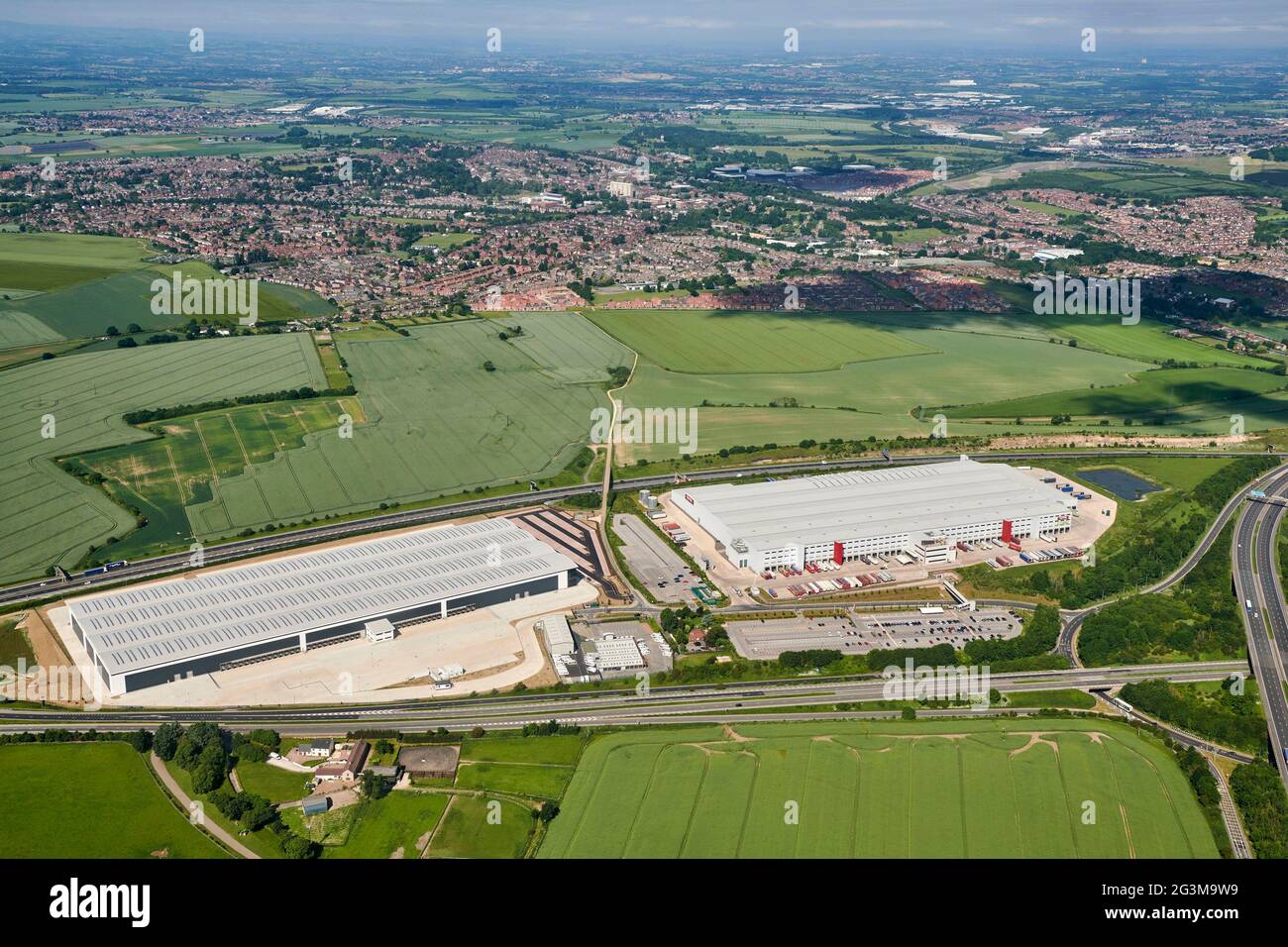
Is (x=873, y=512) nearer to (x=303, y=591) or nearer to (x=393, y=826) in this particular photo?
(x=303, y=591)

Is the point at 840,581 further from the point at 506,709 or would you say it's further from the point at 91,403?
the point at 91,403

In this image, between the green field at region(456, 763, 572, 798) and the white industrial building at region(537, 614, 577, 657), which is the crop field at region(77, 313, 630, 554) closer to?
the white industrial building at region(537, 614, 577, 657)

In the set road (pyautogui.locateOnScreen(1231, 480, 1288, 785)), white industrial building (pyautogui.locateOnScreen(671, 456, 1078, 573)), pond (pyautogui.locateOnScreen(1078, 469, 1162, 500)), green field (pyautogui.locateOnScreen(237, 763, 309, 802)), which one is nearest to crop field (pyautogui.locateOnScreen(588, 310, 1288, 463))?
pond (pyautogui.locateOnScreen(1078, 469, 1162, 500))

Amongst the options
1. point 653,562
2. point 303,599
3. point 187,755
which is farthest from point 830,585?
point 187,755

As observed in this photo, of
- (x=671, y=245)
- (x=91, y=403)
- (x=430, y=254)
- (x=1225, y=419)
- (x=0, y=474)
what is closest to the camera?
(x=0, y=474)

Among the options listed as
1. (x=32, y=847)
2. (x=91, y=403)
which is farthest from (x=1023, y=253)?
Result: (x=32, y=847)

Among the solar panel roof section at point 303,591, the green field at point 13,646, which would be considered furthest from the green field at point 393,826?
the green field at point 13,646

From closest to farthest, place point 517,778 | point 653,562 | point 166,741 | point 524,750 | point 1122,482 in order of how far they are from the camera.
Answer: point 517,778 < point 166,741 < point 524,750 < point 653,562 < point 1122,482
